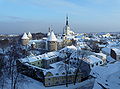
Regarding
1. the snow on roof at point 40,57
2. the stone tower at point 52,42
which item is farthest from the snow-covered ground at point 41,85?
the stone tower at point 52,42

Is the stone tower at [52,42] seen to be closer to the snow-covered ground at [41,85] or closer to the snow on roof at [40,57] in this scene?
the snow on roof at [40,57]

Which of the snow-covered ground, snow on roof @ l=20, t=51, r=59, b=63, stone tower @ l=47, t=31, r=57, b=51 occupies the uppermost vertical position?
stone tower @ l=47, t=31, r=57, b=51

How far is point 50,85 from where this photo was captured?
24.8 metres

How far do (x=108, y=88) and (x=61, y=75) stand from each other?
1344cm

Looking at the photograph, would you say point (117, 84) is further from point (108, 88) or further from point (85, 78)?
point (85, 78)

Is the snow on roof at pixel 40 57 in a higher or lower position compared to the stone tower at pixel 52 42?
lower

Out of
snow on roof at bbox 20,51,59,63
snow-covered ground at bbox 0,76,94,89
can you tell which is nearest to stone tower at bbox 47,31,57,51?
snow on roof at bbox 20,51,59,63

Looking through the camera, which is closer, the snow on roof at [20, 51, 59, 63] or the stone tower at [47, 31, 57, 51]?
the snow on roof at [20, 51, 59, 63]

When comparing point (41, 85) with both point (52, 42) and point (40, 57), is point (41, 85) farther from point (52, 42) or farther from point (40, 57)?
point (52, 42)

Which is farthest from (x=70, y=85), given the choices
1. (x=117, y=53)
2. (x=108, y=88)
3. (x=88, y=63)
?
(x=117, y=53)

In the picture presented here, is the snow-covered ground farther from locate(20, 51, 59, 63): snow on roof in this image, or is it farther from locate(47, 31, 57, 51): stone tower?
locate(47, 31, 57, 51): stone tower

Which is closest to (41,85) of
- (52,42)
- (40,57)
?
(40,57)

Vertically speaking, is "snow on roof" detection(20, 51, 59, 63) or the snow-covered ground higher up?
"snow on roof" detection(20, 51, 59, 63)

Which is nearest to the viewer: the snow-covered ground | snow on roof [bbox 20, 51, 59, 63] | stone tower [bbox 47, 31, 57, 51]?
the snow-covered ground
